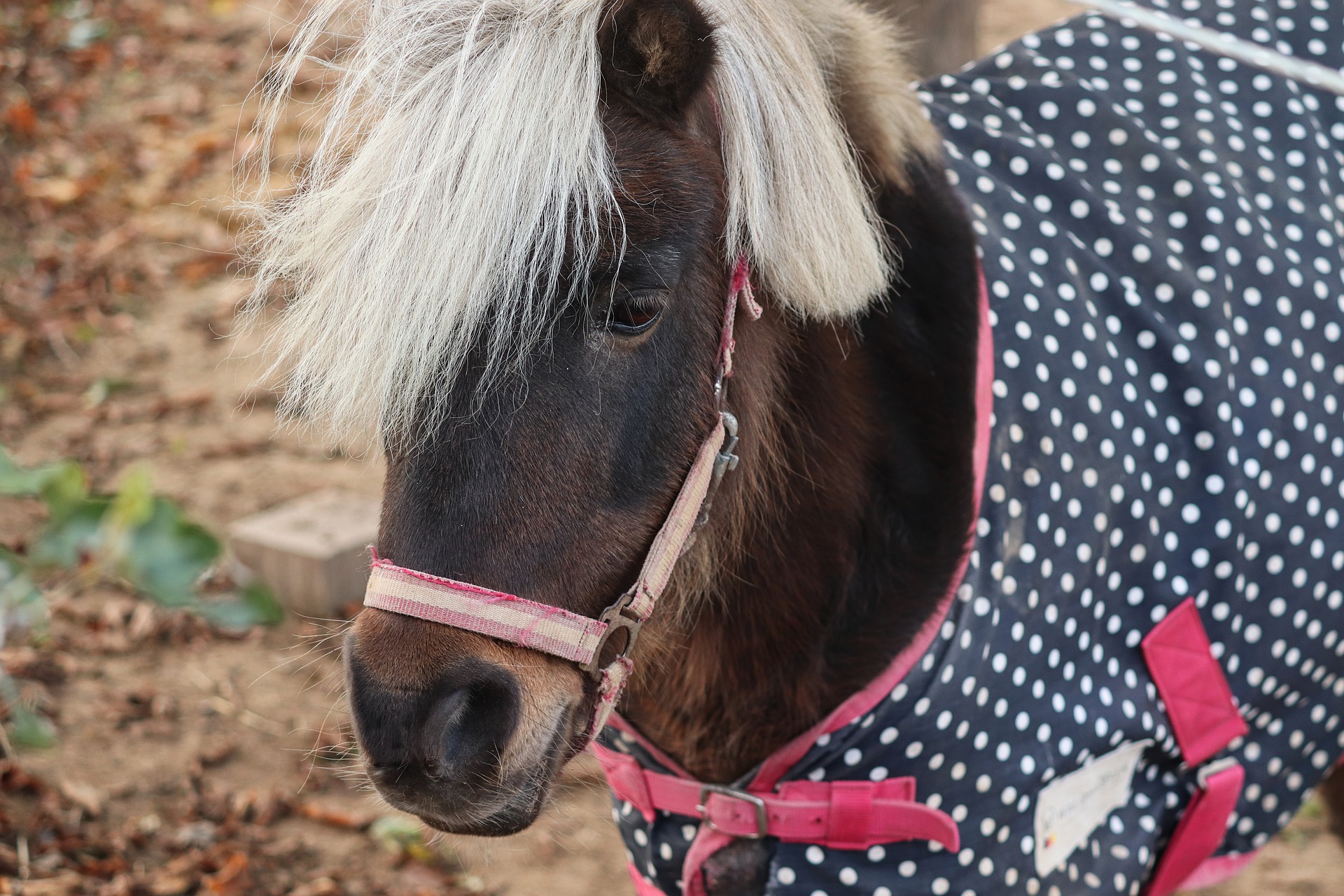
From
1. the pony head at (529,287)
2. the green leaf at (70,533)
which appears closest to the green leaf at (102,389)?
the green leaf at (70,533)

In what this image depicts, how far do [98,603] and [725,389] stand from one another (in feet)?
9.43

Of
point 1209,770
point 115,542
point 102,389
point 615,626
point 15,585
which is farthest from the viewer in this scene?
point 102,389

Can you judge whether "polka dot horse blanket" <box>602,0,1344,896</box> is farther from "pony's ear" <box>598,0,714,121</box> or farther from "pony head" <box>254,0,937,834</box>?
"pony's ear" <box>598,0,714,121</box>

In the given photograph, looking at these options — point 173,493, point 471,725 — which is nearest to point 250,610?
point 173,493

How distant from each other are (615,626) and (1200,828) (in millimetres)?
1170

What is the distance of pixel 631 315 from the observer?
4.65 ft

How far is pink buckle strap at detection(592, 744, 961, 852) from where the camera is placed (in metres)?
1.66

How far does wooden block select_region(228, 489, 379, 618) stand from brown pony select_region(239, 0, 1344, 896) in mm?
1969

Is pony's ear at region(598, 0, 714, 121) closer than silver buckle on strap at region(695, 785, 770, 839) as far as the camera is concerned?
Yes

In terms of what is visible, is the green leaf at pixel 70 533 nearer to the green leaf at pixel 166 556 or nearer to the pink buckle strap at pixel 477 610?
the green leaf at pixel 166 556

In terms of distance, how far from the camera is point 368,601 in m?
1.40

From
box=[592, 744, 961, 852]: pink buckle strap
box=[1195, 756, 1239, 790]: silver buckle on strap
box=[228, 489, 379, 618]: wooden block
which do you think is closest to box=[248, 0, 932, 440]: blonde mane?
box=[592, 744, 961, 852]: pink buckle strap

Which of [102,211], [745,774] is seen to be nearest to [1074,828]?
[745,774]

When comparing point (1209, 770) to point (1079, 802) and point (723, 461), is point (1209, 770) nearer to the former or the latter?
point (1079, 802)
